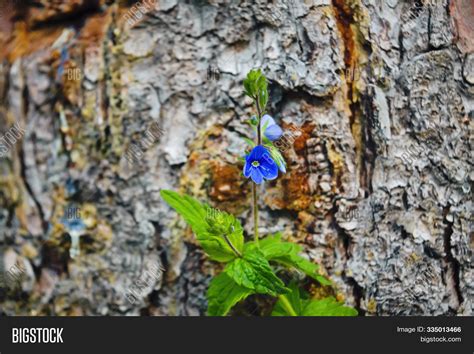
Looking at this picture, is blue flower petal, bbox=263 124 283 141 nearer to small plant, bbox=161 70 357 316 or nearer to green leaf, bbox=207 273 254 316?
small plant, bbox=161 70 357 316

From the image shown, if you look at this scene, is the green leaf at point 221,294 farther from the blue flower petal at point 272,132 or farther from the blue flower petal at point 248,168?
the blue flower petal at point 272,132

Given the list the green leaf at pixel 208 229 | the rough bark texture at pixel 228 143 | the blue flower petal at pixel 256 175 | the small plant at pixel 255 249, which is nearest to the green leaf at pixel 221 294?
the small plant at pixel 255 249

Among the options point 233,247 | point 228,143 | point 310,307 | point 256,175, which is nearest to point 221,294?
point 233,247

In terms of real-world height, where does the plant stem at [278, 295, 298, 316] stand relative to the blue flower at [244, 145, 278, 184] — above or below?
below

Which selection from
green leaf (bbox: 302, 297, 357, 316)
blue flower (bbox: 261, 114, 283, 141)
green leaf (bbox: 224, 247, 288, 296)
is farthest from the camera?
green leaf (bbox: 302, 297, 357, 316)

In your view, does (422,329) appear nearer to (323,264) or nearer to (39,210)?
(323,264)

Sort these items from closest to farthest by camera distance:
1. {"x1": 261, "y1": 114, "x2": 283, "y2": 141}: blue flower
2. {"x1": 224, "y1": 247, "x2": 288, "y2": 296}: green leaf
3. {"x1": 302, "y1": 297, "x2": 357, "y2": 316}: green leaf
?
{"x1": 224, "y1": 247, "x2": 288, "y2": 296}: green leaf < {"x1": 261, "y1": 114, "x2": 283, "y2": 141}: blue flower < {"x1": 302, "y1": 297, "x2": 357, "y2": 316}: green leaf

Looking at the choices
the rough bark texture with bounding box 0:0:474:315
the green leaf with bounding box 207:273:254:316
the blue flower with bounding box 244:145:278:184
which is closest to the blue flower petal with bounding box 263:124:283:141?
the blue flower with bounding box 244:145:278:184

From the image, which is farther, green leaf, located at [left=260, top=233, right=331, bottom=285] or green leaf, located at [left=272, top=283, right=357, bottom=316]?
green leaf, located at [left=272, top=283, right=357, bottom=316]

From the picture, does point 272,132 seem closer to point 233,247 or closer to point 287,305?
point 233,247
